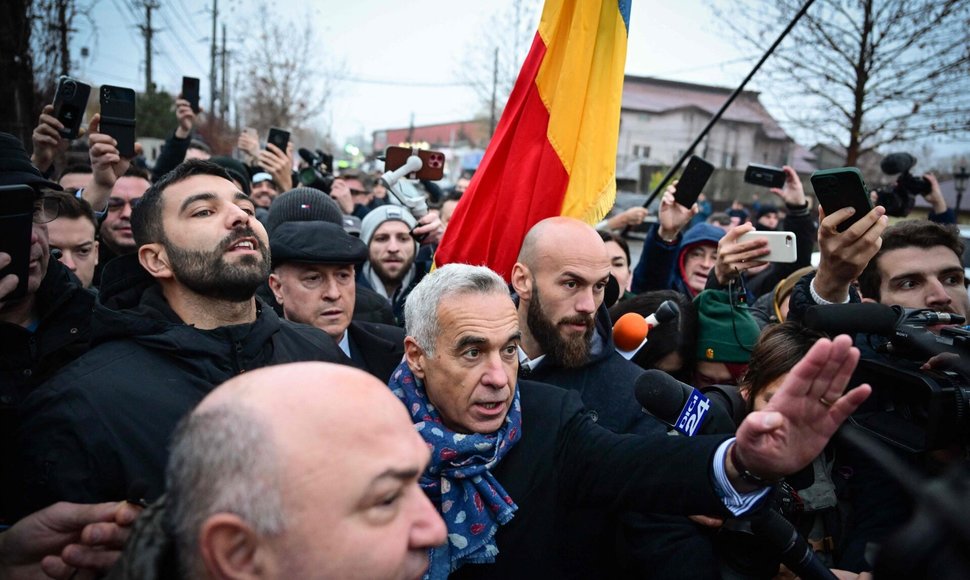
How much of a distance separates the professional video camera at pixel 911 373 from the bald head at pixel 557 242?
1150 millimetres

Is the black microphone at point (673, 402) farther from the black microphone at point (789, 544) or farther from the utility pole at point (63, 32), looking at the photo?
the utility pole at point (63, 32)

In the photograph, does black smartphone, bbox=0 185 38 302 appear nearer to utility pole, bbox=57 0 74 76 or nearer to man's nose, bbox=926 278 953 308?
man's nose, bbox=926 278 953 308

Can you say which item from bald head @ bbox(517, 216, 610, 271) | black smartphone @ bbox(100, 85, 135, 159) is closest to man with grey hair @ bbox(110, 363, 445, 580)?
bald head @ bbox(517, 216, 610, 271)

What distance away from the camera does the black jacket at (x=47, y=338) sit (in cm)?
232

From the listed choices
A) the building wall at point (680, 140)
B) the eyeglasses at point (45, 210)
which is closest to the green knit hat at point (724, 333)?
the eyeglasses at point (45, 210)

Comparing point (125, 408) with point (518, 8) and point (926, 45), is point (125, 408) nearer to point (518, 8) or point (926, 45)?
point (926, 45)

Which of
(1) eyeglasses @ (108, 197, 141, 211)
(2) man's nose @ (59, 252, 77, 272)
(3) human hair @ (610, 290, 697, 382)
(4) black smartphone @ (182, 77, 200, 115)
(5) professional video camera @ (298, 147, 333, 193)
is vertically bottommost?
(3) human hair @ (610, 290, 697, 382)

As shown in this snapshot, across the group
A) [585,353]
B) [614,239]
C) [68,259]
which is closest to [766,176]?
[614,239]

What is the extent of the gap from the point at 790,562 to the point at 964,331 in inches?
29.0

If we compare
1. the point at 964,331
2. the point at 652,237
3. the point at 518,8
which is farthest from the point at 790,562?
the point at 518,8

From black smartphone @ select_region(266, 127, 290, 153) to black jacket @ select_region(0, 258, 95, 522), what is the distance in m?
3.20

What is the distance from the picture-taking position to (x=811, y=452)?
60.1 inches

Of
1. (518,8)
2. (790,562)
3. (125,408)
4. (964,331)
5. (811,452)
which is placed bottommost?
(790,562)

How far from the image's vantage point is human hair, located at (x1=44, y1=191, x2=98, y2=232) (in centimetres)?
327
